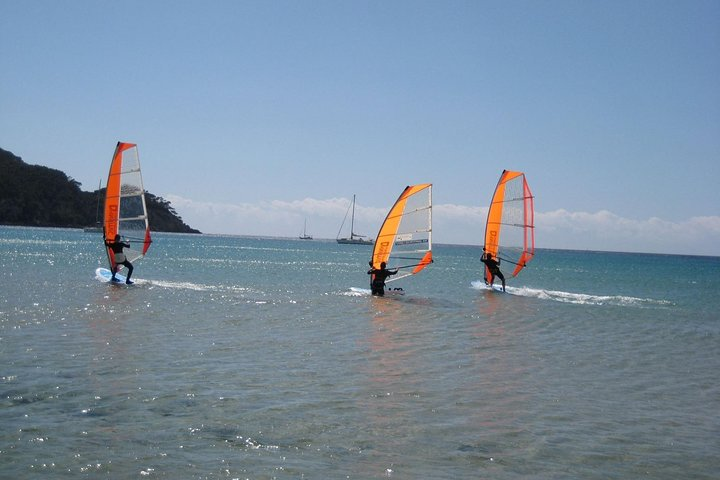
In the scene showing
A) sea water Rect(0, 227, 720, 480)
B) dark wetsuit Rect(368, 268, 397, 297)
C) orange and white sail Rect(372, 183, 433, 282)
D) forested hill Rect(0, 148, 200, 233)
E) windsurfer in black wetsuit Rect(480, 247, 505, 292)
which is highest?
forested hill Rect(0, 148, 200, 233)

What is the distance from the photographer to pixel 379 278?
26.4m

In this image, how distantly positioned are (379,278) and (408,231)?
196cm

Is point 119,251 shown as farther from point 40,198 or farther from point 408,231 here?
point 40,198

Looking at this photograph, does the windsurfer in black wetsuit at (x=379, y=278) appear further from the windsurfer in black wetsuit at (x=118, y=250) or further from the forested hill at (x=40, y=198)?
the forested hill at (x=40, y=198)

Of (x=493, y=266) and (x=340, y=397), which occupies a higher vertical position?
(x=493, y=266)

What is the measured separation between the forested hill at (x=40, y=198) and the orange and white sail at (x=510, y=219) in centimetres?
12872

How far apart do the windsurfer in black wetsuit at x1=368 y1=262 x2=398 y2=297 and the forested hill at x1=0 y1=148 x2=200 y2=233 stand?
130 metres

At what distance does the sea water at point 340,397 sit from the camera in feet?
23.0

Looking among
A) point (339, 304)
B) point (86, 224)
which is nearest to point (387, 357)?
point (339, 304)

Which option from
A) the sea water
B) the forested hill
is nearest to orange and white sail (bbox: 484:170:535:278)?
the sea water

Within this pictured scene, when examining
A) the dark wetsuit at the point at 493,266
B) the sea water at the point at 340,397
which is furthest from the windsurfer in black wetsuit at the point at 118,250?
the dark wetsuit at the point at 493,266

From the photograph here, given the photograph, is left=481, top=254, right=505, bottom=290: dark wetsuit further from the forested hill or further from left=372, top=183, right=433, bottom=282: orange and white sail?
the forested hill

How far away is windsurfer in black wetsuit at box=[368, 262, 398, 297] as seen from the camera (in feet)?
86.4

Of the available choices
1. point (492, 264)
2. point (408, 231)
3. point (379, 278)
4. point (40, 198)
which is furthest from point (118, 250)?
point (40, 198)
